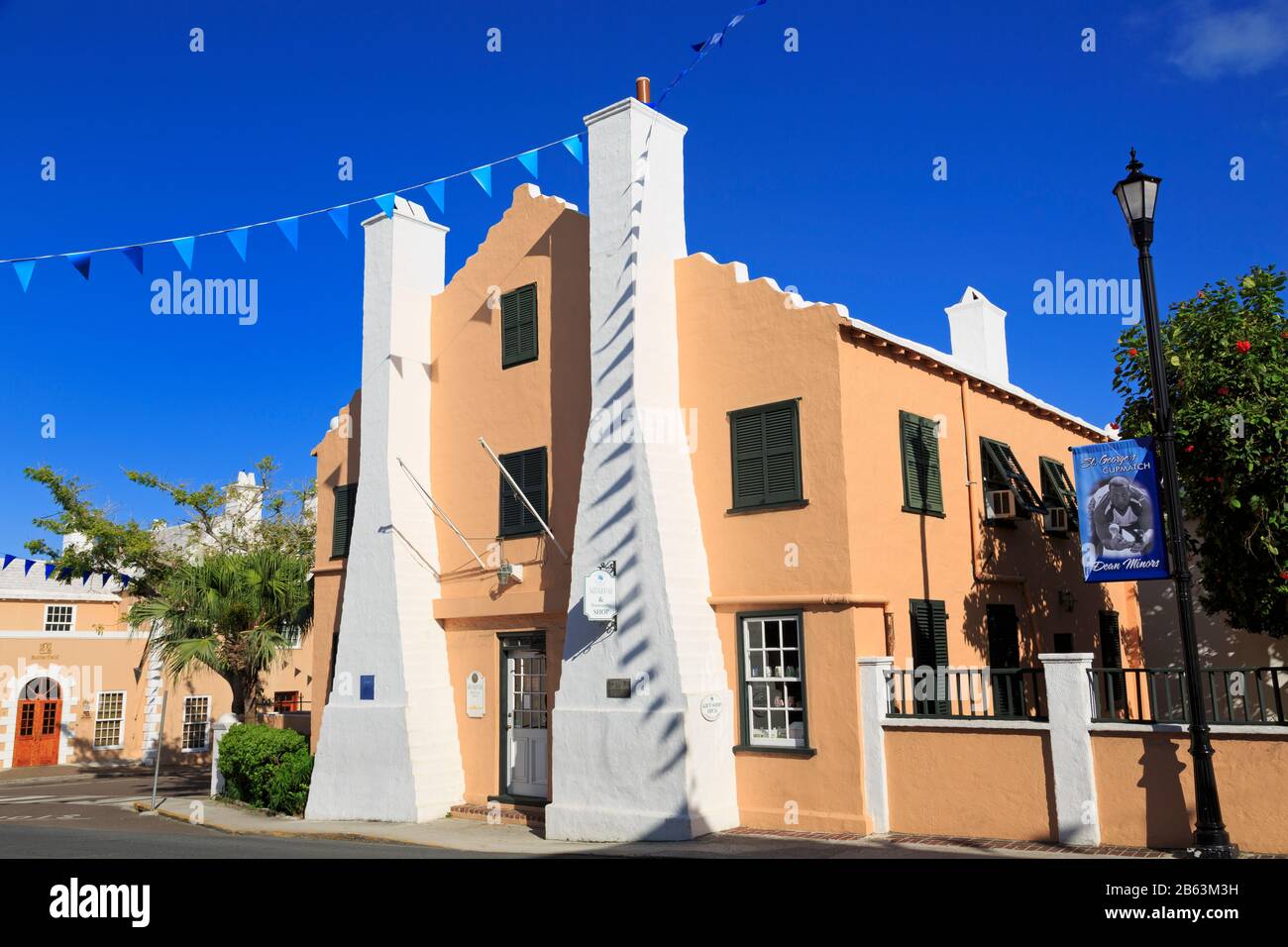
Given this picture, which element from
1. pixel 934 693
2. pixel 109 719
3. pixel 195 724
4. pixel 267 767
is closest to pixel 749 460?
pixel 934 693

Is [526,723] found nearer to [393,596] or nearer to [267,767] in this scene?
[393,596]

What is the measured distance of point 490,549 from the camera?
651 inches

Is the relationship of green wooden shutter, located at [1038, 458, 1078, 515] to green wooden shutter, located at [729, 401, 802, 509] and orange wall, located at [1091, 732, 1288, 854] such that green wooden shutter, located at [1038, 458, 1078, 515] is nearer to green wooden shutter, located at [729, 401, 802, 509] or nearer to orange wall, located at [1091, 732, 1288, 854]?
green wooden shutter, located at [729, 401, 802, 509]

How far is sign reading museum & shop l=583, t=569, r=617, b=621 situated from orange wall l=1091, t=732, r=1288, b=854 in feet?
19.6

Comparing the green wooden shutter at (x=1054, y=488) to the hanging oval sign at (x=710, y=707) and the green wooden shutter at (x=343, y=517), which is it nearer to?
the hanging oval sign at (x=710, y=707)

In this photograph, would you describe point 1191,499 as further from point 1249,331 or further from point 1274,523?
point 1249,331

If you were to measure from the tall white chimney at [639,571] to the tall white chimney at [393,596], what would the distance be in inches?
128

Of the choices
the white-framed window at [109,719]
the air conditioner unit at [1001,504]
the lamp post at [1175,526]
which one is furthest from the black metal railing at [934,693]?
the white-framed window at [109,719]

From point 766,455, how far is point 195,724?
28.2 meters

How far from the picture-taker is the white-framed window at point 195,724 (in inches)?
1351
